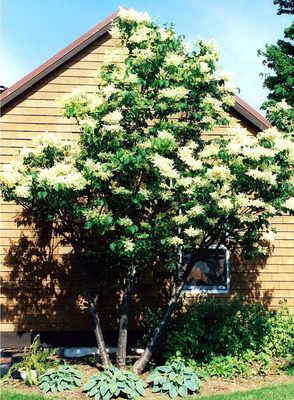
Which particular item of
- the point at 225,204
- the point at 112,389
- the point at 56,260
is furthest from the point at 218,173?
the point at 56,260

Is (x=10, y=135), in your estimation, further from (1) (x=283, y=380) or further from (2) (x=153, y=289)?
(1) (x=283, y=380)

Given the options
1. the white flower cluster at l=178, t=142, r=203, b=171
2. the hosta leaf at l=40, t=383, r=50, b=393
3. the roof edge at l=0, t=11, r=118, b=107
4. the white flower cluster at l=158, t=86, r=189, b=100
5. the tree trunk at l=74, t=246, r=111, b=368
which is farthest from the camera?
the roof edge at l=0, t=11, r=118, b=107

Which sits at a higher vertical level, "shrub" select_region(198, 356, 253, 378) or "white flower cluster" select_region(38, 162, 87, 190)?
"white flower cluster" select_region(38, 162, 87, 190)

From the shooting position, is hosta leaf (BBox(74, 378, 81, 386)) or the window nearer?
hosta leaf (BBox(74, 378, 81, 386))

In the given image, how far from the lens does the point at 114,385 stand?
317 inches

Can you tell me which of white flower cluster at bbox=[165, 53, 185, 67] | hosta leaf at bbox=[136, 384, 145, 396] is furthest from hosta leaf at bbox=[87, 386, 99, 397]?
white flower cluster at bbox=[165, 53, 185, 67]

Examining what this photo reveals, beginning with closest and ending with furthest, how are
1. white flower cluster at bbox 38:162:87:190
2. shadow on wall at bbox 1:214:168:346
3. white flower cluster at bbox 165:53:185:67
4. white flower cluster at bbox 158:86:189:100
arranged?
white flower cluster at bbox 38:162:87:190 < white flower cluster at bbox 158:86:189:100 < white flower cluster at bbox 165:53:185:67 < shadow on wall at bbox 1:214:168:346

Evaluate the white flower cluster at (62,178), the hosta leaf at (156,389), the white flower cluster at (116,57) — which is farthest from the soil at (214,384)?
the white flower cluster at (116,57)

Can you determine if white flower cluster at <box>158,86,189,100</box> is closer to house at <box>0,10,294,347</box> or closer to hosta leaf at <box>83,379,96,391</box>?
house at <box>0,10,294,347</box>

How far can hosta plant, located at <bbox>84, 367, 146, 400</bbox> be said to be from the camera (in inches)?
313

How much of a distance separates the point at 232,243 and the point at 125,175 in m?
2.46

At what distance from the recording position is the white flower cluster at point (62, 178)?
26.3ft

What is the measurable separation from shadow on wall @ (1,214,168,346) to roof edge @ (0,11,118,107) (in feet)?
9.77

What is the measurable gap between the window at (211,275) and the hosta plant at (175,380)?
2.97 metres
